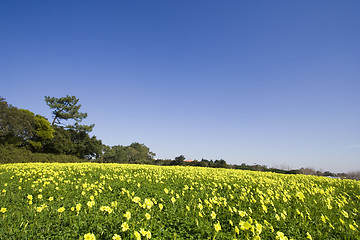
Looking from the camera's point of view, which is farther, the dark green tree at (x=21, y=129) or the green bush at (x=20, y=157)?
the dark green tree at (x=21, y=129)

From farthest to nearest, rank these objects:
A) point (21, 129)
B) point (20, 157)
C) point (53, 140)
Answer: point (53, 140) < point (21, 129) < point (20, 157)

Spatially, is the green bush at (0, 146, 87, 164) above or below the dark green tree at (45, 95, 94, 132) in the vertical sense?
below

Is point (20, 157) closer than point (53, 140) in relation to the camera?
Yes

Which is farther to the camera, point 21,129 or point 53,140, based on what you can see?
point 53,140

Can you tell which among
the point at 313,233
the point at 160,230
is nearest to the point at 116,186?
the point at 160,230

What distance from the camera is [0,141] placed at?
75.5 ft

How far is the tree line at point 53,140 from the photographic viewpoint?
2131 cm

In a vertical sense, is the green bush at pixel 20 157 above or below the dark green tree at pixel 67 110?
below

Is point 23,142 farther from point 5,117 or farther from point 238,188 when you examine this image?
point 238,188

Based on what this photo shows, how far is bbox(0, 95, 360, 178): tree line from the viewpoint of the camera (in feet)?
69.9

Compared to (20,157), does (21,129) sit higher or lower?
higher

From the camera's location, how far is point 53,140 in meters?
27.7

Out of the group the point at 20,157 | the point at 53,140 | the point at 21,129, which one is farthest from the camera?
the point at 53,140

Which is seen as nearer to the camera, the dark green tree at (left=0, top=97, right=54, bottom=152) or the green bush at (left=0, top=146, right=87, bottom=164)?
the green bush at (left=0, top=146, right=87, bottom=164)
